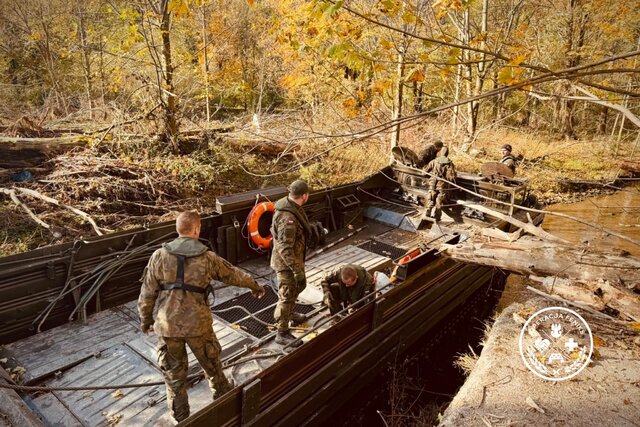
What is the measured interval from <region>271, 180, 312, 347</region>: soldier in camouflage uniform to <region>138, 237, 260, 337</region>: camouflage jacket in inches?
44.2

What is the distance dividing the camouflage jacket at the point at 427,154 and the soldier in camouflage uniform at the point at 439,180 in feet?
2.48

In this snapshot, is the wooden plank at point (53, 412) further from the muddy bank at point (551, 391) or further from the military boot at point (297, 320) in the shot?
the muddy bank at point (551, 391)

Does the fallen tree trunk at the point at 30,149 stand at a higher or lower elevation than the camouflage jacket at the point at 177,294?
higher

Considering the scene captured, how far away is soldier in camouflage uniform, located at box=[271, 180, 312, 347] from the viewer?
13.6 feet

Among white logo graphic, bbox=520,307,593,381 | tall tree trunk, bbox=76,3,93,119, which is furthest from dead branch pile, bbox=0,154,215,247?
white logo graphic, bbox=520,307,593,381

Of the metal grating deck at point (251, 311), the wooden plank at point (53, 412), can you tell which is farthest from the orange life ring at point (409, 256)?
the wooden plank at point (53, 412)

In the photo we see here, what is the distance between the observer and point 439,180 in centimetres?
757

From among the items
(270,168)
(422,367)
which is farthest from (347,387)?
(270,168)

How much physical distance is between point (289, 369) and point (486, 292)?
5.45 meters

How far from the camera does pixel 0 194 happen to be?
8852 mm

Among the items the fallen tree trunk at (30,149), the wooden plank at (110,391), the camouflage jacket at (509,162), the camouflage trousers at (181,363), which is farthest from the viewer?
the fallen tree trunk at (30,149)

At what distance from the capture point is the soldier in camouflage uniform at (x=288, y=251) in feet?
13.6

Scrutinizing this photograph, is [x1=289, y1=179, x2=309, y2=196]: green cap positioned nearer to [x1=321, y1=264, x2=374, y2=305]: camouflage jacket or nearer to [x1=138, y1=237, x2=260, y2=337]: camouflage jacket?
[x1=321, y1=264, x2=374, y2=305]: camouflage jacket

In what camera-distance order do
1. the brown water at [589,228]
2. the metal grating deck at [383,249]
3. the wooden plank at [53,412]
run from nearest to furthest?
the wooden plank at [53,412] → the metal grating deck at [383,249] → the brown water at [589,228]
